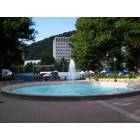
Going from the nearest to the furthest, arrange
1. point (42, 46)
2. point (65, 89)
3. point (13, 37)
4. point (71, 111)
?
point (71, 111) → point (65, 89) → point (13, 37) → point (42, 46)

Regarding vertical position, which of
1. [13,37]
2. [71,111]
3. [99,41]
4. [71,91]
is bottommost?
[71,111]

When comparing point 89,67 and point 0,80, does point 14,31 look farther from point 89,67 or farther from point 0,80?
point 89,67

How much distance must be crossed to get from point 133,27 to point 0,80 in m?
11.7

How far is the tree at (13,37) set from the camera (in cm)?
2517

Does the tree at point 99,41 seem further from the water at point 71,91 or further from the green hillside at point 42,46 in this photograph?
the water at point 71,91

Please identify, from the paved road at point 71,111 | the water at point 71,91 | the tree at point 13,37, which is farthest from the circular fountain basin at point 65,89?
the tree at point 13,37

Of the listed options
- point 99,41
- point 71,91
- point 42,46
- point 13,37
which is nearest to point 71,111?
point 71,91

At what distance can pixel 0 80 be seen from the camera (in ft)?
80.0

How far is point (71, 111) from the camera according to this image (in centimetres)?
1087

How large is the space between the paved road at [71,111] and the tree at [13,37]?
12.2m

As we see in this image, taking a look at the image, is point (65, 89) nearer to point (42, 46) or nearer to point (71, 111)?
point (71, 111)

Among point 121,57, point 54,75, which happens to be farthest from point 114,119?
point 121,57

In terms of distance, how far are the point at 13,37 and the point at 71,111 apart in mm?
16327
